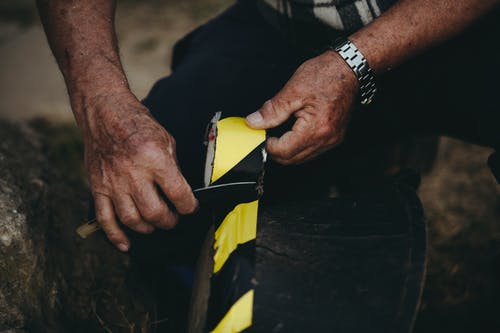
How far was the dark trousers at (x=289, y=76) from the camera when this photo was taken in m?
1.03

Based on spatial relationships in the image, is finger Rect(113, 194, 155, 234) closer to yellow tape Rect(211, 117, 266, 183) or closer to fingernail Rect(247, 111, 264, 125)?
yellow tape Rect(211, 117, 266, 183)

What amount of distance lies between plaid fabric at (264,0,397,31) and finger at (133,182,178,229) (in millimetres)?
614

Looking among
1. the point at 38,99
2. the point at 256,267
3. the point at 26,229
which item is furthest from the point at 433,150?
the point at 38,99

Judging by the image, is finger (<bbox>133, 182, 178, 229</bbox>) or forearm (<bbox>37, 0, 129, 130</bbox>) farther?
forearm (<bbox>37, 0, 129, 130</bbox>)

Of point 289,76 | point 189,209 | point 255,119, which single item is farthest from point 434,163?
point 189,209

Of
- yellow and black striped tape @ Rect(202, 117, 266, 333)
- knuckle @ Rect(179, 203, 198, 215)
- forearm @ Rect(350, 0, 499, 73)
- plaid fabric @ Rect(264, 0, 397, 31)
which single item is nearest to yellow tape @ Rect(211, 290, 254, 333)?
yellow and black striped tape @ Rect(202, 117, 266, 333)

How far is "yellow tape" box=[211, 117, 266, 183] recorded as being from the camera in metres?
0.81

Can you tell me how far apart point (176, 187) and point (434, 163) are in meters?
1.33

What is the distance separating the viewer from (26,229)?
3.33 ft

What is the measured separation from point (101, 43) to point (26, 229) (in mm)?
490

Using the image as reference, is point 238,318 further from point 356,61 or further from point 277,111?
point 356,61

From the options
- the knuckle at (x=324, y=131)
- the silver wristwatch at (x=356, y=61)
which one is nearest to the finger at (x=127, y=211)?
the knuckle at (x=324, y=131)

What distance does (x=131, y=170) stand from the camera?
81cm

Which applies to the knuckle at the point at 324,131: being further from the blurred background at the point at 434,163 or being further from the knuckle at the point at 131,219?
the blurred background at the point at 434,163
